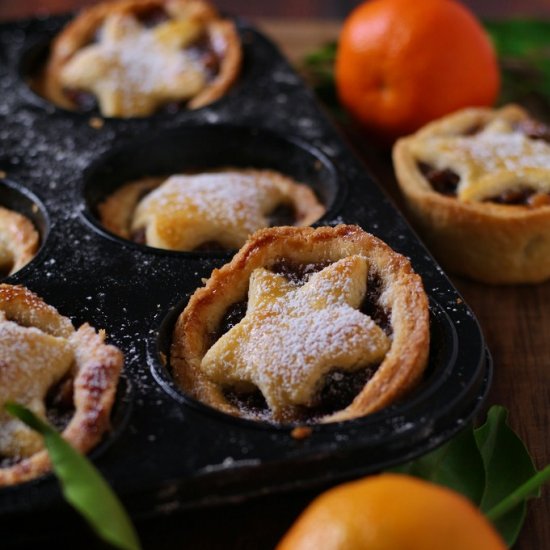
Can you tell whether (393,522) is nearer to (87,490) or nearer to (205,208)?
(87,490)

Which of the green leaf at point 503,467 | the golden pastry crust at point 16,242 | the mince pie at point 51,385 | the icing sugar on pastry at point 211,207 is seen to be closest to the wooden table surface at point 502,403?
the green leaf at point 503,467

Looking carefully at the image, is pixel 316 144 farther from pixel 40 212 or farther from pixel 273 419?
pixel 273 419

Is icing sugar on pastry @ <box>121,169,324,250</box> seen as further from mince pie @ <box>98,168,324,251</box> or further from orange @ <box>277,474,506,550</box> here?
orange @ <box>277,474,506,550</box>

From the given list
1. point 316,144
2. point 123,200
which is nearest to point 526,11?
point 316,144

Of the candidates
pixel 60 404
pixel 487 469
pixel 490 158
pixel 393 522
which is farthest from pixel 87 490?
pixel 490 158

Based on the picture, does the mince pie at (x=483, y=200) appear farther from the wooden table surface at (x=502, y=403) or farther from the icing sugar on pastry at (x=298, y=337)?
the icing sugar on pastry at (x=298, y=337)

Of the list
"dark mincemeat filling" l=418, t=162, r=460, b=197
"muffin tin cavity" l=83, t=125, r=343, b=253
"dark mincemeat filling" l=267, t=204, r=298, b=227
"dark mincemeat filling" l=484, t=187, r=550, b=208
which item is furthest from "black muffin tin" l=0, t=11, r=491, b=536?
"dark mincemeat filling" l=484, t=187, r=550, b=208

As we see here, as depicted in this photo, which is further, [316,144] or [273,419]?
[316,144]
